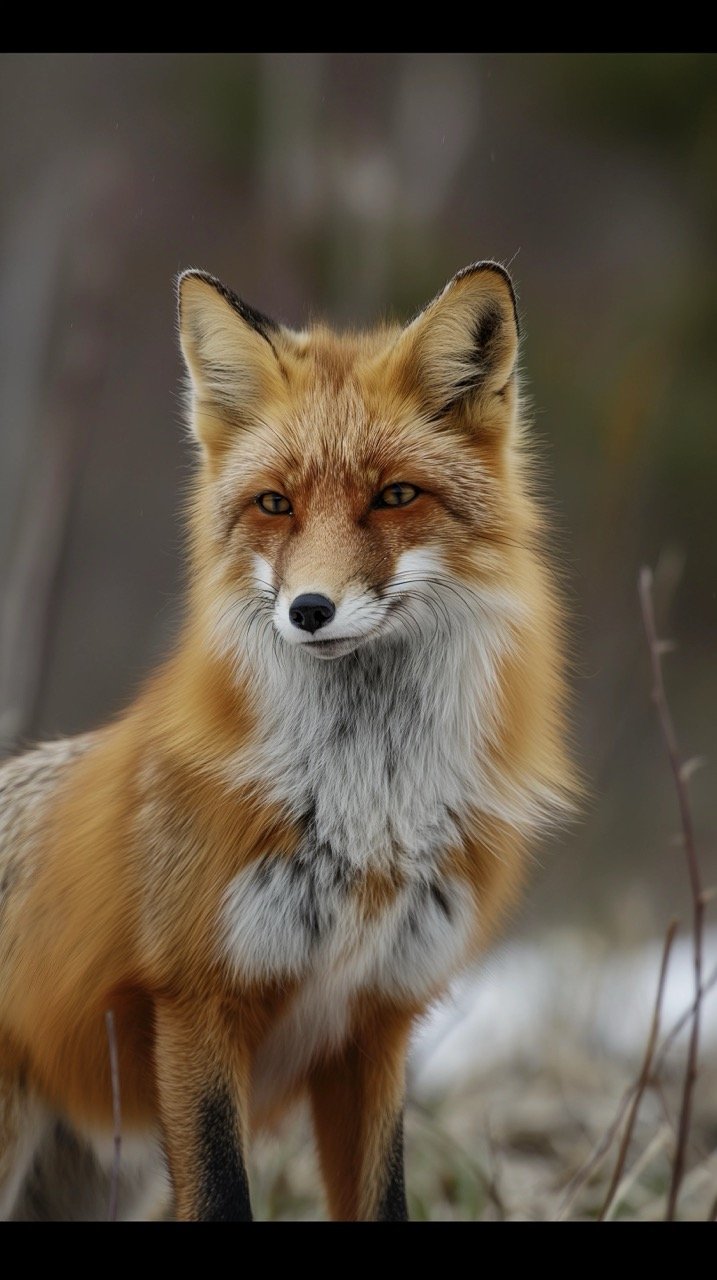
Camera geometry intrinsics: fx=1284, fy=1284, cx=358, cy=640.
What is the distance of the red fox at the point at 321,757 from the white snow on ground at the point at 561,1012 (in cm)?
240

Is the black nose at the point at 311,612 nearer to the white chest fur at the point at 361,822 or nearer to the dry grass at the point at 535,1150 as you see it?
the white chest fur at the point at 361,822

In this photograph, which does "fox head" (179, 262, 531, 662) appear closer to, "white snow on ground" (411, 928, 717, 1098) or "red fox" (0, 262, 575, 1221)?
"red fox" (0, 262, 575, 1221)

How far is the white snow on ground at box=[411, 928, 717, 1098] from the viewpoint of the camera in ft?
17.2

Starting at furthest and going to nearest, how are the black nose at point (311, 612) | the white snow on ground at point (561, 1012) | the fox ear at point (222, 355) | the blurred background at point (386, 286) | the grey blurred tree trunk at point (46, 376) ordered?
the blurred background at point (386, 286) < the grey blurred tree trunk at point (46, 376) < the white snow on ground at point (561, 1012) < the fox ear at point (222, 355) < the black nose at point (311, 612)

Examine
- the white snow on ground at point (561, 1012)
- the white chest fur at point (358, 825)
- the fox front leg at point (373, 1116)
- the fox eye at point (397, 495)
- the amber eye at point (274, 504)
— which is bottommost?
the white snow on ground at point (561, 1012)

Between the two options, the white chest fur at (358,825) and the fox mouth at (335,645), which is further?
the white chest fur at (358,825)

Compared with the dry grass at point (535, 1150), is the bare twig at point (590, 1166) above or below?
above

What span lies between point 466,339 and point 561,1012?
144 inches

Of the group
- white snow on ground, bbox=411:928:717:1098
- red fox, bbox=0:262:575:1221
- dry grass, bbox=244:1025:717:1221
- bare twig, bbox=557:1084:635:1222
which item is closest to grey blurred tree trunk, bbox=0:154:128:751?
white snow on ground, bbox=411:928:717:1098

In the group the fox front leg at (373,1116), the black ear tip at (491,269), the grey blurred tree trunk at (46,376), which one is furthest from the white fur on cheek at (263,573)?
the grey blurred tree trunk at (46,376)

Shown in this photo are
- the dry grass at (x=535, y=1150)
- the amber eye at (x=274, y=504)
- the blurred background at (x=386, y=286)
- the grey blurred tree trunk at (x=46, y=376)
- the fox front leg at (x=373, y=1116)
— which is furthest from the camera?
the blurred background at (x=386, y=286)

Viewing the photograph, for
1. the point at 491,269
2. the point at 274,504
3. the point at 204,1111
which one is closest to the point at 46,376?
the point at 274,504

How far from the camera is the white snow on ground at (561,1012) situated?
525 cm

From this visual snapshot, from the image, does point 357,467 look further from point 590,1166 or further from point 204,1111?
point 590,1166
